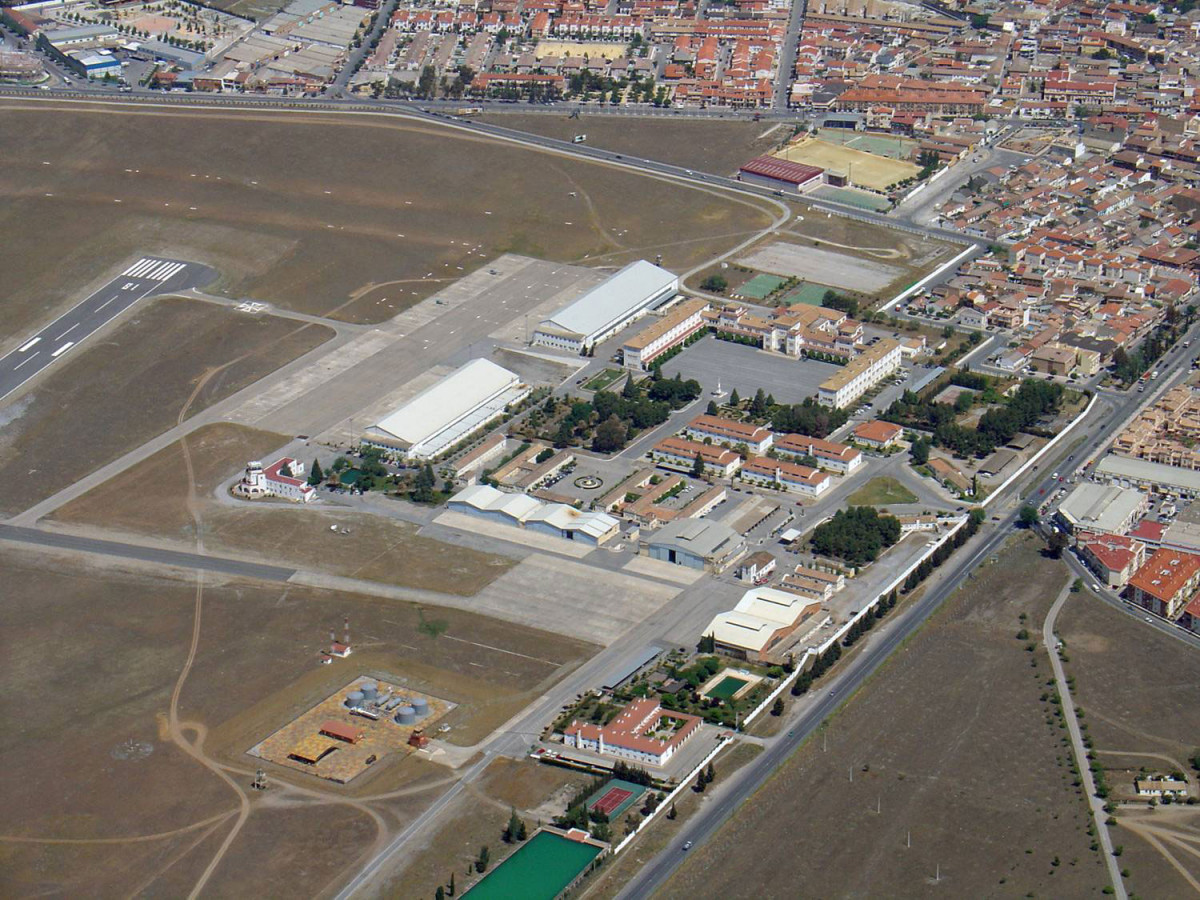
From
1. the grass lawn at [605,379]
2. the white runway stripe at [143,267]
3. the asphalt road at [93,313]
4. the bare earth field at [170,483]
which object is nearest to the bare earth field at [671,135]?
the white runway stripe at [143,267]

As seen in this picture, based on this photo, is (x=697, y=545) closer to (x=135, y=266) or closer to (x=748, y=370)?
(x=748, y=370)

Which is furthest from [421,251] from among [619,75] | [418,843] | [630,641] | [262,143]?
[418,843]

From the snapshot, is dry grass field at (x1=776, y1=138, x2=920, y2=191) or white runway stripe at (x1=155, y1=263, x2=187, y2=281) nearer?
white runway stripe at (x1=155, y1=263, x2=187, y2=281)

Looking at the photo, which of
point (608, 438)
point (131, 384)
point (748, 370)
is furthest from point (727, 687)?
point (131, 384)

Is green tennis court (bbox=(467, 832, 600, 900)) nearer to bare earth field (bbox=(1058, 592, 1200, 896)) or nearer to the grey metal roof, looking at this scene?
bare earth field (bbox=(1058, 592, 1200, 896))

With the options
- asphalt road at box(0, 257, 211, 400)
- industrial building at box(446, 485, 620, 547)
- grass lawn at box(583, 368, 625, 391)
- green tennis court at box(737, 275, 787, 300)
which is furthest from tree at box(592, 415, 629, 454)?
asphalt road at box(0, 257, 211, 400)
